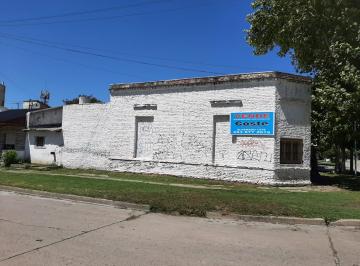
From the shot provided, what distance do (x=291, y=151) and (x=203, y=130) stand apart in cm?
429

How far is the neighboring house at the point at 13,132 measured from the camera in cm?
3269

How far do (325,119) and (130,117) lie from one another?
1031cm

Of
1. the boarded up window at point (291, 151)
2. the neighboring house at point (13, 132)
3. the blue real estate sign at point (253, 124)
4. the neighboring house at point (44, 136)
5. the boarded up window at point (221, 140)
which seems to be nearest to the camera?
the blue real estate sign at point (253, 124)

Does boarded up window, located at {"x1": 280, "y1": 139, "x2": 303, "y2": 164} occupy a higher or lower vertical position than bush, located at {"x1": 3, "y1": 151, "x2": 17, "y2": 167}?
higher

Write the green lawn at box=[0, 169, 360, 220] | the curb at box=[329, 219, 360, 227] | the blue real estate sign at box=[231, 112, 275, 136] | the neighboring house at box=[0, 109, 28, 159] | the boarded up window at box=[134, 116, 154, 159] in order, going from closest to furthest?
1. the curb at box=[329, 219, 360, 227]
2. the green lawn at box=[0, 169, 360, 220]
3. the blue real estate sign at box=[231, 112, 275, 136]
4. the boarded up window at box=[134, 116, 154, 159]
5. the neighboring house at box=[0, 109, 28, 159]

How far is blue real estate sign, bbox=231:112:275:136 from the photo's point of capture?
66.0ft

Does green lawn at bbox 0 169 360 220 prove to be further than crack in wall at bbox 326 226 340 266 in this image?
Yes

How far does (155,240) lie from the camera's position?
8.54m

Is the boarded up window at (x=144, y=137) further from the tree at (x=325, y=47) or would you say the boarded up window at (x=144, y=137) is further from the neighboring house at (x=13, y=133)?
the neighboring house at (x=13, y=133)

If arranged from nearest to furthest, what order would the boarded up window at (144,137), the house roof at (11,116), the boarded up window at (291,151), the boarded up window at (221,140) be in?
the boarded up window at (291,151) → the boarded up window at (221,140) → the boarded up window at (144,137) → the house roof at (11,116)

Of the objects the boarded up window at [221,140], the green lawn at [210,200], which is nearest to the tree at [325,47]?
the green lawn at [210,200]

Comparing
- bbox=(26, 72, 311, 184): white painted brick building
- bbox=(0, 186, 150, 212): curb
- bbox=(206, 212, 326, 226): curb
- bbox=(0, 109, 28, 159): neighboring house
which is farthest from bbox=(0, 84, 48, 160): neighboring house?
bbox=(206, 212, 326, 226): curb

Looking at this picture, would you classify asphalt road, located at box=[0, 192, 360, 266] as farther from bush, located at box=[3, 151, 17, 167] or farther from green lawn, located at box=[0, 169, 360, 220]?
bush, located at box=[3, 151, 17, 167]

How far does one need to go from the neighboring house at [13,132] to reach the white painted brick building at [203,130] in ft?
26.6
